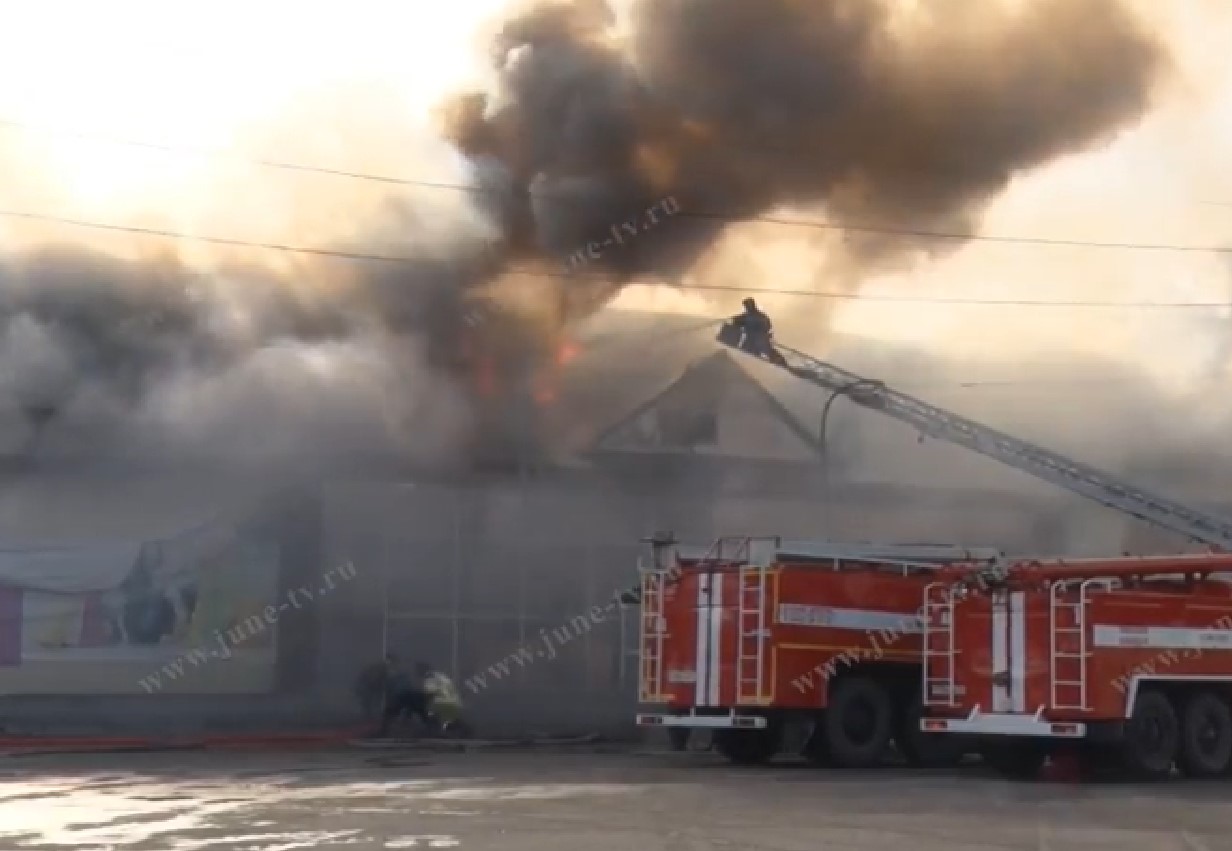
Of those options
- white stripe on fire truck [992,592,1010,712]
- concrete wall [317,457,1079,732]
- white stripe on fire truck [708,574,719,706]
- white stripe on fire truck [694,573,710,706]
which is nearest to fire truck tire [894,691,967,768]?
white stripe on fire truck [992,592,1010,712]

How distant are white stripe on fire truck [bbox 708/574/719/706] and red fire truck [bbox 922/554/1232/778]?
2.15 metres

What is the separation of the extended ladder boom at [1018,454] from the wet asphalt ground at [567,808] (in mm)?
7581

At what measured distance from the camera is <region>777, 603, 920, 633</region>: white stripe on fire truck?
18609 mm

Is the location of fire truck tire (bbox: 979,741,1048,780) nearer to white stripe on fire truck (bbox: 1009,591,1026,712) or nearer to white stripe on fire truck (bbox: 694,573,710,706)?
white stripe on fire truck (bbox: 1009,591,1026,712)

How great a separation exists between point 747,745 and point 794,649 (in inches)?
57.6

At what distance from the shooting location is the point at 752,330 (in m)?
26.2

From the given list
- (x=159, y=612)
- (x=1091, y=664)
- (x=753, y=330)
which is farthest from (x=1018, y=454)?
(x=159, y=612)

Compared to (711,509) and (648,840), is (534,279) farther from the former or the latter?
(648,840)

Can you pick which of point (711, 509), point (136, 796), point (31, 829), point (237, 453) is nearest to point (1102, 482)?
point (711, 509)

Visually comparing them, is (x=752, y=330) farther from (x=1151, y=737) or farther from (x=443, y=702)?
(x=1151, y=737)

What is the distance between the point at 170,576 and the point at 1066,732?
44.1ft

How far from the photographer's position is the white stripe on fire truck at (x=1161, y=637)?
17156 millimetres

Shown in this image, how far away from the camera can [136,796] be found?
14.1 metres

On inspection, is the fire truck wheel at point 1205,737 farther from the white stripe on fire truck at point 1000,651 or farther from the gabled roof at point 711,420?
the gabled roof at point 711,420
